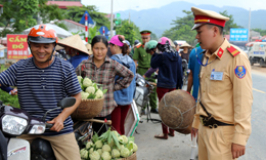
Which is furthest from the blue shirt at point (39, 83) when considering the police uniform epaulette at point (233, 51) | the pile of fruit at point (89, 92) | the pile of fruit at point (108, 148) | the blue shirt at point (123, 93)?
the blue shirt at point (123, 93)

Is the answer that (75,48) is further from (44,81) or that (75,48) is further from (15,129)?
(15,129)

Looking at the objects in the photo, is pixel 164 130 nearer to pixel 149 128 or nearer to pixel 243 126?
pixel 149 128

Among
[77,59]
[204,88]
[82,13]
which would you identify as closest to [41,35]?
[204,88]

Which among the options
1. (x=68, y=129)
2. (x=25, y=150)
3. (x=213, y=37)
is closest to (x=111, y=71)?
(x=68, y=129)

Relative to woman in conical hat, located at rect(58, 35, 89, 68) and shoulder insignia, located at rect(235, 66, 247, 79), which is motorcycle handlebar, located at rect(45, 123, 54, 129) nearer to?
shoulder insignia, located at rect(235, 66, 247, 79)

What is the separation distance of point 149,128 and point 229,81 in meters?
4.52

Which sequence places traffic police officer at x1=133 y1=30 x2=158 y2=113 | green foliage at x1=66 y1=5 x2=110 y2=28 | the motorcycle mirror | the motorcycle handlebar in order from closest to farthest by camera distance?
the motorcycle mirror < the motorcycle handlebar < traffic police officer at x1=133 y1=30 x2=158 y2=113 < green foliage at x1=66 y1=5 x2=110 y2=28

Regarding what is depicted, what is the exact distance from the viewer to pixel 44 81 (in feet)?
8.15

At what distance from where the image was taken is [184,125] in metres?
4.21

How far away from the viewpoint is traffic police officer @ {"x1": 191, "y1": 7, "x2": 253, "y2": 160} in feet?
7.78

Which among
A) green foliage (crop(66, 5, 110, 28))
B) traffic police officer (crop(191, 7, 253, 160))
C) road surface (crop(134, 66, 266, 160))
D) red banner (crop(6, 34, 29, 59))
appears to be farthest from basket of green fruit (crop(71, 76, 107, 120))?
green foliage (crop(66, 5, 110, 28))

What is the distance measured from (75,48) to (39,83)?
2.74 meters

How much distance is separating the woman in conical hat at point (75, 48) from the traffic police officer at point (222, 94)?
2970 mm

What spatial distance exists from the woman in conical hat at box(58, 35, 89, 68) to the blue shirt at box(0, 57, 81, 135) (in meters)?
2.64
